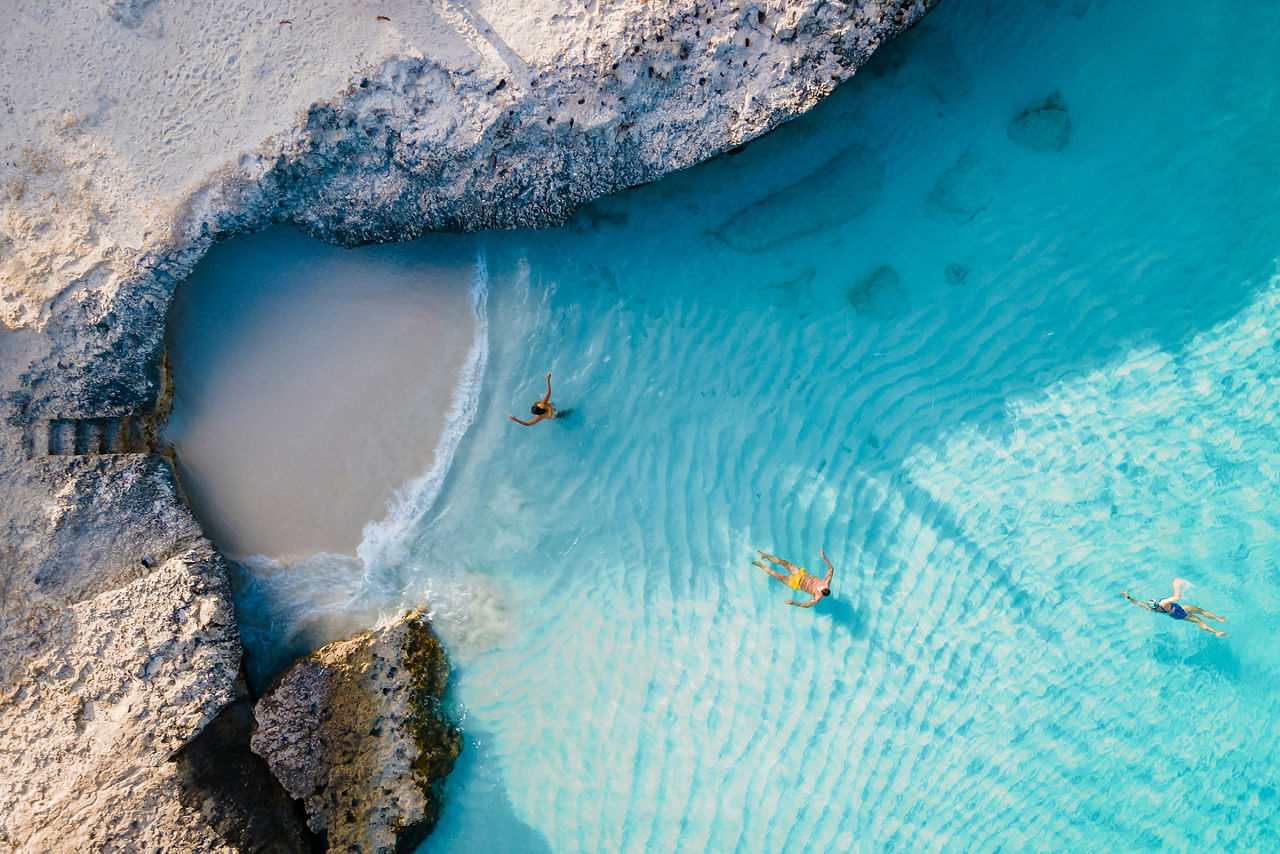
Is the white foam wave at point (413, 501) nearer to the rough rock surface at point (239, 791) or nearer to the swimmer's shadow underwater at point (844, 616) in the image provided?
the rough rock surface at point (239, 791)

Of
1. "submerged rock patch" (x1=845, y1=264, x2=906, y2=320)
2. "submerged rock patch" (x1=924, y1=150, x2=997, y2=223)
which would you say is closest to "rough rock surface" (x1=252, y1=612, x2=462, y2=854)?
"submerged rock patch" (x1=845, y1=264, x2=906, y2=320)

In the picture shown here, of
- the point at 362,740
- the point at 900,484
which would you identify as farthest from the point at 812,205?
the point at 362,740

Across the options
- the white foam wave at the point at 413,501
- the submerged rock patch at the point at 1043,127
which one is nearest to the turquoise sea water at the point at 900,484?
the submerged rock patch at the point at 1043,127

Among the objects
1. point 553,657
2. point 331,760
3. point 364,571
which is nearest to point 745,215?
point 553,657

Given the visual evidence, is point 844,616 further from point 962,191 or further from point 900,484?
point 962,191

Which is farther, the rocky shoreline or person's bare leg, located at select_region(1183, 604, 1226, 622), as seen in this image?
person's bare leg, located at select_region(1183, 604, 1226, 622)

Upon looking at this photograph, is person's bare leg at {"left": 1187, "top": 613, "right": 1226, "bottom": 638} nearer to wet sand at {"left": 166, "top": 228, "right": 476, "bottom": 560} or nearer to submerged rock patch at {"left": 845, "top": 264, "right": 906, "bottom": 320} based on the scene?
submerged rock patch at {"left": 845, "top": 264, "right": 906, "bottom": 320}
